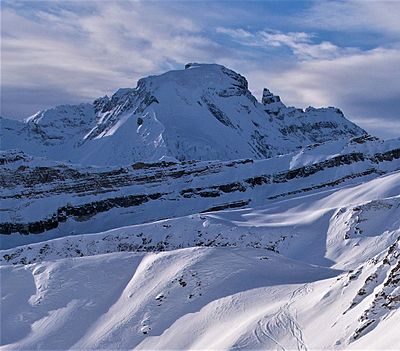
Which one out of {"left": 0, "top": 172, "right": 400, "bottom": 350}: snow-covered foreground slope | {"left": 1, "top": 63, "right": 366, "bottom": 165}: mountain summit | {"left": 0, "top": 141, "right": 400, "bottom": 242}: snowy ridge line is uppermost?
{"left": 1, "top": 63, "right": 366, "bottom": 165}: mountain summit

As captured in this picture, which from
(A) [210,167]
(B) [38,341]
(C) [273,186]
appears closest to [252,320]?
(B) [38,341]

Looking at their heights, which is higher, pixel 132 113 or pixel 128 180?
pixel 132 113

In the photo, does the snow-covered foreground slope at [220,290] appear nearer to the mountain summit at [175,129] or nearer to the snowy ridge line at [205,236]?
the snowy ridge line at [205,236]

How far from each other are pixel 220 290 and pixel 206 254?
14.5 ft

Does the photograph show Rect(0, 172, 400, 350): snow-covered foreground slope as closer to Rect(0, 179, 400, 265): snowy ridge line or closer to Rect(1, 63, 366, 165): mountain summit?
Rect(0, 179, 400, 265): snowy ridge line

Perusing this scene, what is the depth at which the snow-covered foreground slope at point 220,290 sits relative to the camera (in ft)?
69.1

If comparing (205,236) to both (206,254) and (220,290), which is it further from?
(220,290)

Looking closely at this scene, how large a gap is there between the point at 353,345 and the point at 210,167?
2853 inches

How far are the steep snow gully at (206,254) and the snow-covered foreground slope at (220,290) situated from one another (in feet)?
0.30

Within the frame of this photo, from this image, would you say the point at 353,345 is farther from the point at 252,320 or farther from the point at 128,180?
the point at 128,180

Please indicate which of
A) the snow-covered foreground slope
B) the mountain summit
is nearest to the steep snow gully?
the snow-covered foreground slope

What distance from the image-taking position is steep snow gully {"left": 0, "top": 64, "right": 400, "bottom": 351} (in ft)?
73.4

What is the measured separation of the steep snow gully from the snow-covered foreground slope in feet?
0.30

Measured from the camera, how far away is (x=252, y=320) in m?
23.5
